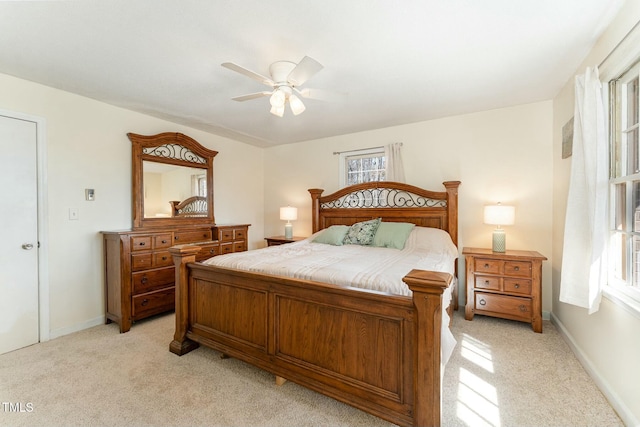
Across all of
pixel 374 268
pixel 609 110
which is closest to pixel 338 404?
pixel 374 268

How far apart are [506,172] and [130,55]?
4002 mm

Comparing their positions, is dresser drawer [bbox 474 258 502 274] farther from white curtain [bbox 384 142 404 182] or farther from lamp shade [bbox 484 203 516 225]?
white curtain [bbox 384 142 404 182]

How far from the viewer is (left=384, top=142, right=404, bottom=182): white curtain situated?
12.7ft

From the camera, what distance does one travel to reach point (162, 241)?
3.24 metres

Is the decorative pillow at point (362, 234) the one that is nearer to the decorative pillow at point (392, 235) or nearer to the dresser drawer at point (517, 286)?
the decorative pillow at point (392, 235)

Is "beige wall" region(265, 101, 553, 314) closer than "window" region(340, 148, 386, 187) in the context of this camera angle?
Yes

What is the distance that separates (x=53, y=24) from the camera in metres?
1.79

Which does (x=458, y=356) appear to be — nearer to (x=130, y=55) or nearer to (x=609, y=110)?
(x=609, y=110)

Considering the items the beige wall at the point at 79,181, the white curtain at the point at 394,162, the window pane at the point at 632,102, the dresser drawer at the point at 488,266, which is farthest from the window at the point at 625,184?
the beige wall at the point at 79,181

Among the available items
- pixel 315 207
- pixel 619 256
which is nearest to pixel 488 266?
pixel 619 256

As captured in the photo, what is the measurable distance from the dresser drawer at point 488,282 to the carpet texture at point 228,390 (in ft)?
1.81

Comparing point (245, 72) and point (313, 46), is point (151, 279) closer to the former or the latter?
point (245, 72)

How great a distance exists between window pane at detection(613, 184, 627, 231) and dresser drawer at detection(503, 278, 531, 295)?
1135 millimetres

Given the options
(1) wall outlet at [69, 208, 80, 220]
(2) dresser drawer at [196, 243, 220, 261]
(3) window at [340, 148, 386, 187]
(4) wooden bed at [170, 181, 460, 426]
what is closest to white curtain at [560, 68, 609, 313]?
(4) wooden bed at [170, 181, 460, 426]
